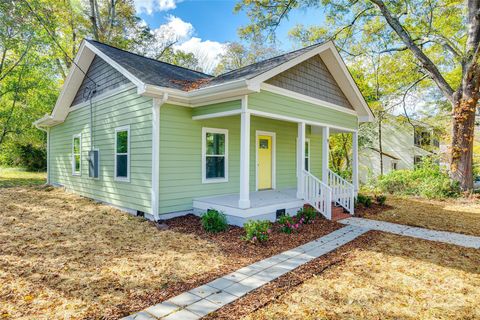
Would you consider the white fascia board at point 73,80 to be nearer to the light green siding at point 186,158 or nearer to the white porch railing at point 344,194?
the light green siding at point 186,158

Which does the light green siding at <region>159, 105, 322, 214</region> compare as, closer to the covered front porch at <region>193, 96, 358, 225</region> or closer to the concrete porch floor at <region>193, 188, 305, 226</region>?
the covered front porch at <region>193, 96, 358, 225</region>

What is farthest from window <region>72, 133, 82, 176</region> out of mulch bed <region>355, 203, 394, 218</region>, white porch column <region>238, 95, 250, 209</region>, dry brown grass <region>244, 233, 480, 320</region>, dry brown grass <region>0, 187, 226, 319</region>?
mulch bed <region>355, 203, 394, 218</region>

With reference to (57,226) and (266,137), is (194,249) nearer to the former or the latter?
(57,226)

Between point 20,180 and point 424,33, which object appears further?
point 20,180

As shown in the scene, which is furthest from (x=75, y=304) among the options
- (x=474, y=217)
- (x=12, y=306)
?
(x=474, y=217)

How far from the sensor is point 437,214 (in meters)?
9.05

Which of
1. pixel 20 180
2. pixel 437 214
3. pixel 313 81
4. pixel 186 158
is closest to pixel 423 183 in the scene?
pixel 437 214

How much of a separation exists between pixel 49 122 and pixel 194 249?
11.0m

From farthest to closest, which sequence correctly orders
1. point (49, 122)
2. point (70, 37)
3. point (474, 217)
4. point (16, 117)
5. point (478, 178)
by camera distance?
1. point (478, 178)
2. point (70, 37)
3. point (16, 117)
4. point (49, 122)
5. point (474, 217)

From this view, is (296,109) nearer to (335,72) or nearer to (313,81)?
(313,81)

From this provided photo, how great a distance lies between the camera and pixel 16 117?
1819 cm

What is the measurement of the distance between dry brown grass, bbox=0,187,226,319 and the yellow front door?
13.8 feet

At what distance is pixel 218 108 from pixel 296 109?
2.39m

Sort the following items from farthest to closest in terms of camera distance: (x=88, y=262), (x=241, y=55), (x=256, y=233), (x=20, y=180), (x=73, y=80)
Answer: (x=241, y=55) → (x=20, y=180) → (x=73, y=80) → (x=256, y=233) → (x=88, y=262)
